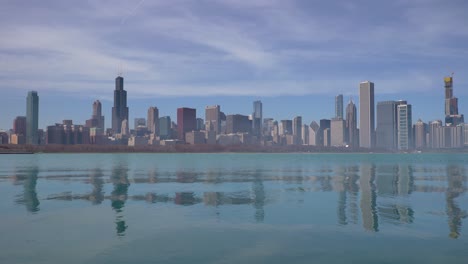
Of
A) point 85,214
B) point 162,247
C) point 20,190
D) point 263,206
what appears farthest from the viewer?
point 20,190

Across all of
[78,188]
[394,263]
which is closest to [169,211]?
[394,263]

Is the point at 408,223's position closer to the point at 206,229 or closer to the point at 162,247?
the point at 206,229

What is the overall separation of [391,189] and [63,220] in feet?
157

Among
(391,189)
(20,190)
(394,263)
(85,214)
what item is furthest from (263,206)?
(20,190)

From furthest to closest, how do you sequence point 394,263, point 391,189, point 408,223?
point 391,189
point 408,223
point 394,263

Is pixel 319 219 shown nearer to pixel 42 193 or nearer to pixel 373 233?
pixel 373 233

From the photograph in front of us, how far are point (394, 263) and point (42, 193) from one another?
47223mm

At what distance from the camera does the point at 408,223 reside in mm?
35812

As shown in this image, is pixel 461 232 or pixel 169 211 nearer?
pixel 461 232

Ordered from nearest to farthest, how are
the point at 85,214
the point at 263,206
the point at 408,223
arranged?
Answer: the point at 408,223 < the point at 85,214 < the point at 263,206

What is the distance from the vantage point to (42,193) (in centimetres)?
5697

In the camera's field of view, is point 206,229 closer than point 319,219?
Yes

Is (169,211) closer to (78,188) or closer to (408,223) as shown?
(408,223)

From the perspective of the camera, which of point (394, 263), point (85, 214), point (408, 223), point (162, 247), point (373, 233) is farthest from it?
point (85, 214)
